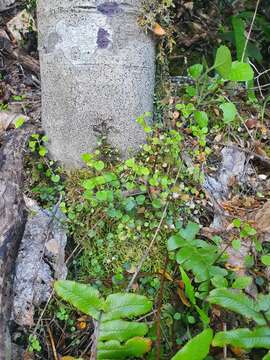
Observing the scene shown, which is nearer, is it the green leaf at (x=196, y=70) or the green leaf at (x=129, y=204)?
the green leaf at (x=129, y=204)

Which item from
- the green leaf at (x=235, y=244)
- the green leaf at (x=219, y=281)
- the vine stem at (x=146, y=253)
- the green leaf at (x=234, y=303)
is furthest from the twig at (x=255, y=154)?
the green leaf at (x=234, y=303)

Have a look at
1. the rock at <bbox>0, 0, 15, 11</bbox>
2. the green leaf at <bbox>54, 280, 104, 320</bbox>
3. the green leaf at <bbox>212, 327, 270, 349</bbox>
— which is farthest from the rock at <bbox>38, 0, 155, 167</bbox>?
the rock at <bbox>0, 0, 15, 11</bbox>

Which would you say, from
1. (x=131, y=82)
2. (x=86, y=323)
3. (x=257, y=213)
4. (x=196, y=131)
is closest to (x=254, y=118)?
(x=196, y=131)

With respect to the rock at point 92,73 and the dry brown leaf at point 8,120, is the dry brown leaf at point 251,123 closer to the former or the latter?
the rock at point 92,73

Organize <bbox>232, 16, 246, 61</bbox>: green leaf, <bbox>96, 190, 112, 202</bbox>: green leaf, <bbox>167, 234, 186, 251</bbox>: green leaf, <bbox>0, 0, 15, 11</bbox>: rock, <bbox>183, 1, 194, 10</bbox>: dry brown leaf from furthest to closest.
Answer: <bbox>183, 1, 194, 10</bbox>: dry brown leaf → <bbox>0, 0, 15, 11</bbox>: rock → <bbox>232, 16, 246, 61</bbox>: green leaf → <bbox>96, 190, 112, 202</bbox>: green leaf → <bbox>167, 234, 186, 251</bbox>: green leaf

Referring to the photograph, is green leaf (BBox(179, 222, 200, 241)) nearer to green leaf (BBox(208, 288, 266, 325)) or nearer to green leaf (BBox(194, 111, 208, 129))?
green leaf (BBox(208, 288, 266, 325))

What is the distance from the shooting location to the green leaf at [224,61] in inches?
75.9

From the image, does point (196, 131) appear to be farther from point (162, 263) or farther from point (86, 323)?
point (86, 323)

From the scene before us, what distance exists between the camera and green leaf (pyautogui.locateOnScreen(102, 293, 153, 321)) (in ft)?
4.61

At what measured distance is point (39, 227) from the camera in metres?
1.92

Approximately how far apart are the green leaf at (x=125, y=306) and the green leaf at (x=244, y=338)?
0.25 metres

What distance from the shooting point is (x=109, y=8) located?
6.05 feet

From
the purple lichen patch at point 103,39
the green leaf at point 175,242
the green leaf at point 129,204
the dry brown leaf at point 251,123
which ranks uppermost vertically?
the purple lichen patch at point 103,39

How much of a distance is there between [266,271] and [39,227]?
103 centimetres
